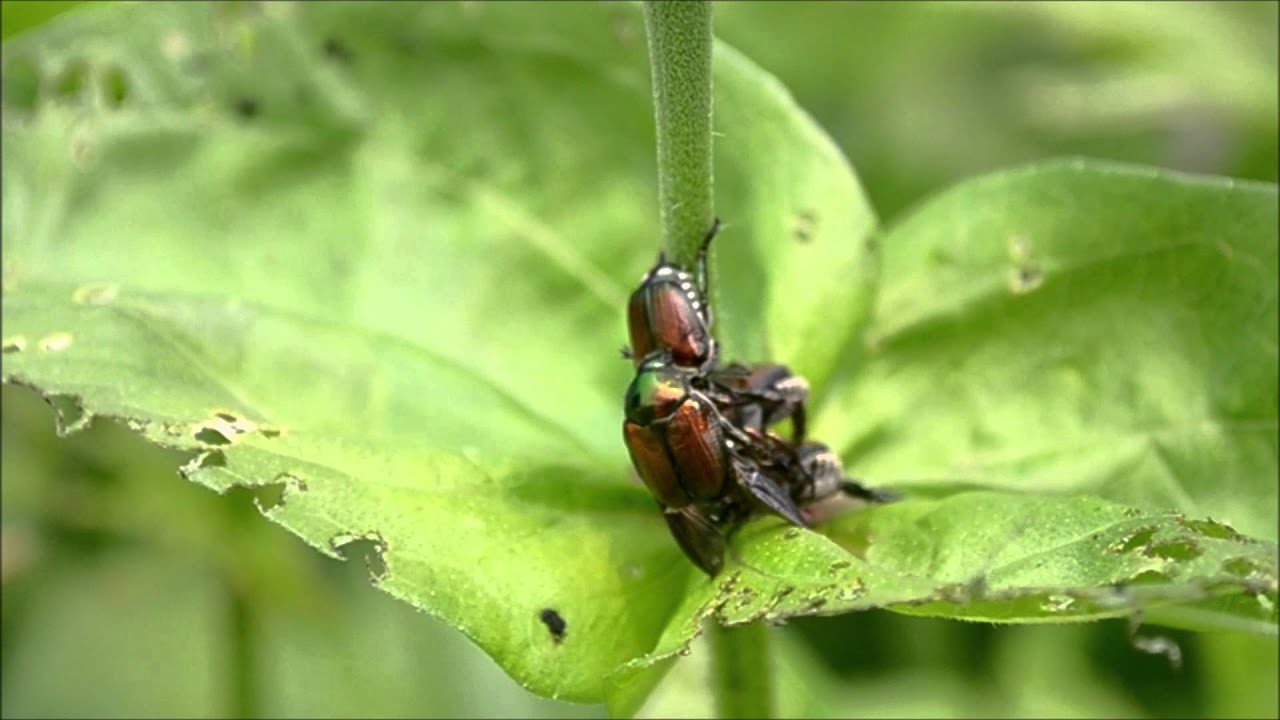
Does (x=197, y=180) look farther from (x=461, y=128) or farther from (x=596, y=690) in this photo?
(x=596, y=690)

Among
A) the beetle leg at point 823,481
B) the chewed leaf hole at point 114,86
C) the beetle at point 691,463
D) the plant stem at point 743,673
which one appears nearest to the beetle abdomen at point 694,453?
the beetle at point 691,463

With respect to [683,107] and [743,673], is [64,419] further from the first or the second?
[743,673]

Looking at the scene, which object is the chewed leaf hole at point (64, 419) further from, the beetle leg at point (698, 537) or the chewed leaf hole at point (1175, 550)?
the chewed leaf hole at point (1175, 550)

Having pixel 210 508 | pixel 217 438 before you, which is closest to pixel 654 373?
pixel 217 438

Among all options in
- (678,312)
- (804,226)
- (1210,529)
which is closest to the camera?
(1210,529)

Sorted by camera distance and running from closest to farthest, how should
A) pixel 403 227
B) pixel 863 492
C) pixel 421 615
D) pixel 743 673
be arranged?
pixel 863 492 < pixel 743 673 < pixel 403 227 < pixel 421 615

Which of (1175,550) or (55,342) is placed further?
(55,342)

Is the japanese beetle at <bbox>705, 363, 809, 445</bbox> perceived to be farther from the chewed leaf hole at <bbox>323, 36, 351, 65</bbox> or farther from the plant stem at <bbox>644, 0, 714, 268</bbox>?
the chewed leaf hole at <bbox>323, 36, 351, 65</bbox>

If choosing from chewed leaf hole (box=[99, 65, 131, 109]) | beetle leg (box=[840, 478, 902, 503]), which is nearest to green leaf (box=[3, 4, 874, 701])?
chewed leaf hole (box=[99, 65, 131, 109])

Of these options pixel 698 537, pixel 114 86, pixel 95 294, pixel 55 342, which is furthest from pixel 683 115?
pixel 114 86
